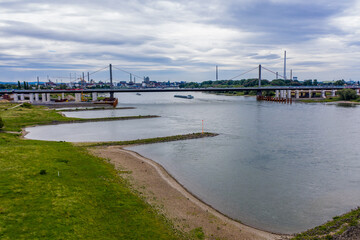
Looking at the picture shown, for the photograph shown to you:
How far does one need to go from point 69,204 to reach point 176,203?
465 cm

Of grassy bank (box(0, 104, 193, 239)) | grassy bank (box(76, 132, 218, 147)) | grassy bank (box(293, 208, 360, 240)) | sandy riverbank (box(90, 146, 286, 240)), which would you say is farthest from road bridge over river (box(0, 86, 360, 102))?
grassy bank (box(293, 208, 360, 240))

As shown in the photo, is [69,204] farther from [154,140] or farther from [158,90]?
[158,90]

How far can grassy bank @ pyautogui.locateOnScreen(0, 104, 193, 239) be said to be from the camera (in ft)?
29.3

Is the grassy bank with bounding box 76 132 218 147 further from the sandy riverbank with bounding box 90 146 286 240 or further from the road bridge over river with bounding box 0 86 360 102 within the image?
the road bridge over river with bounding box 0 86 360 102

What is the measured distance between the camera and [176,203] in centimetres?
1228

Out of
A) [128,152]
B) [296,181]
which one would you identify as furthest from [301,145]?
[128,152]

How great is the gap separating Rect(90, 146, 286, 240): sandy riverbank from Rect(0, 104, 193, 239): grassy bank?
2.34ft

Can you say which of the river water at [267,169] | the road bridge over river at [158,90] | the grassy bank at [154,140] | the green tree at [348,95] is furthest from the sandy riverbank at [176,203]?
the green tree at [348,95]

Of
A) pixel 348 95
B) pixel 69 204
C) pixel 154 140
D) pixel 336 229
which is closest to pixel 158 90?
pixel 348 95

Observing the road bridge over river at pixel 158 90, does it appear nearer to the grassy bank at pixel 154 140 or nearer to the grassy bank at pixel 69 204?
the grassy bank at pixel 154 140

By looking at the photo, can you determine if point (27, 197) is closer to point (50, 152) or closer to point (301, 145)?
point (50, 152)

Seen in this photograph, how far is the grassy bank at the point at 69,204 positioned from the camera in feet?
29.3

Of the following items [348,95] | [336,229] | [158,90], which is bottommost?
[336,229]

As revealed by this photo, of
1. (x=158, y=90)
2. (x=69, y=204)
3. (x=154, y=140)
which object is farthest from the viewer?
(x=158, y=90)
